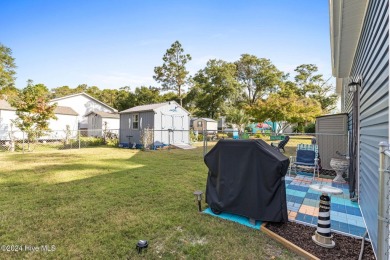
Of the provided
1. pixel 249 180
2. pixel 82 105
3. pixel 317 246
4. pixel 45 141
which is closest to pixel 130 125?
pixel 45 141

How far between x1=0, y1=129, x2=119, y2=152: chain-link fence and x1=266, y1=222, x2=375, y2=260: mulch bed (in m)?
11.2

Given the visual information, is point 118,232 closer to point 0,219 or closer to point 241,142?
point 0,219

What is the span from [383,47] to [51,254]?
4455 millimetres

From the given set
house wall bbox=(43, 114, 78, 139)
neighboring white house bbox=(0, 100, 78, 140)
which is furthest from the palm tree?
neighboring white house bbox=(0, 100, 78, 140)

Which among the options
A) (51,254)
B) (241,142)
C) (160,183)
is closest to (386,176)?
(241,142)

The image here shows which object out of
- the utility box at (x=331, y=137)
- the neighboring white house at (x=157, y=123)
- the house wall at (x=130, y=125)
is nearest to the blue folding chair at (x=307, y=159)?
the utility box at (x=331, y=137)

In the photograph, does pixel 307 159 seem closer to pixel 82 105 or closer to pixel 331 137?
pixel 331 137

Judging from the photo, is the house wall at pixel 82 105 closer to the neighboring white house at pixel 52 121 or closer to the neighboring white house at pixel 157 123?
the neighboring white house at pixel 52 121

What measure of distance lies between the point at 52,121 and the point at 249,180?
21.0 metres

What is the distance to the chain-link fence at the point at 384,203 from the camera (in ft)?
4.89

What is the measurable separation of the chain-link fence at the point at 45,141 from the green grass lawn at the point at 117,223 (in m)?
7.54

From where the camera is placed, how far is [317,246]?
100 inches

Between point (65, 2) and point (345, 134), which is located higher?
point (65, 2)

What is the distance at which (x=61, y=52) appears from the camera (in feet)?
48.4
